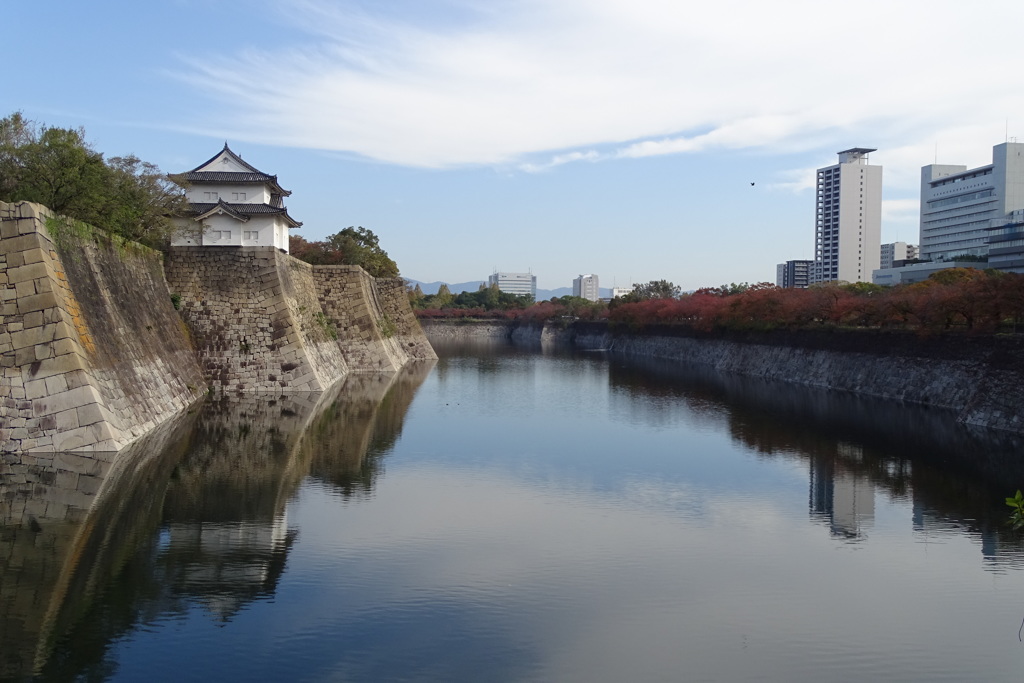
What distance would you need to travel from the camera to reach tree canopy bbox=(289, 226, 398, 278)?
44500 mm

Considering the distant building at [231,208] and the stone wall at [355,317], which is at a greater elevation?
the distant building at [231,208]

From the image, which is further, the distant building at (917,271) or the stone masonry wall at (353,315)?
the distant building at (917,271)

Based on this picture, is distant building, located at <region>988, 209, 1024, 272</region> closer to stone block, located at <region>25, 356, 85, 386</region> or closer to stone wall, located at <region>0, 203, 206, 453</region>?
stone wall, located at <region>0, 203, 206, 453</region>

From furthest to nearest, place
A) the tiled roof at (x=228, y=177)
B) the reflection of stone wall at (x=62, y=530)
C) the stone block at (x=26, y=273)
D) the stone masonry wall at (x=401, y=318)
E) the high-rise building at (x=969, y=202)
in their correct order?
the high-rise building at (x=969, y=202), the stone masonry wall at (x=401, y=318), the tiled roof at (x=228, y=177), the stone block at (x=26, y=273), the reflection of stone wall at (x=62, y=530)

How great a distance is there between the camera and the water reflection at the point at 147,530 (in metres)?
6.98

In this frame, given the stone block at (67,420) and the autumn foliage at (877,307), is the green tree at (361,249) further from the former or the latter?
the stone block at (67,420)

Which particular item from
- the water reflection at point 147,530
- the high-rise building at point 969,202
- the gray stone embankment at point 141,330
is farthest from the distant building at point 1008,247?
the water reflection at point 147,530

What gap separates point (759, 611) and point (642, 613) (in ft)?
3.68

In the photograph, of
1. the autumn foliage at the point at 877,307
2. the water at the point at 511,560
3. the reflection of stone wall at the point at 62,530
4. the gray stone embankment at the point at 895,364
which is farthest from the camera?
the autumn foliage at the point at 877,307

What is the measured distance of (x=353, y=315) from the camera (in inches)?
1315

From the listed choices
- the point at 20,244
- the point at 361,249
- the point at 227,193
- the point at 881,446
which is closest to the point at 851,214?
the point at 361,249

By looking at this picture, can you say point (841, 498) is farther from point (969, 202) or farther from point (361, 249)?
point (969, 202)

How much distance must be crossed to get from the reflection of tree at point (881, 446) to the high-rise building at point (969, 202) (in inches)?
2048

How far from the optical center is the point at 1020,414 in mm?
17797
